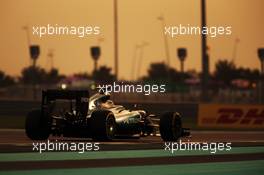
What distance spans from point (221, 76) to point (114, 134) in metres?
96.6

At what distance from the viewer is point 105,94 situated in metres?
27.2

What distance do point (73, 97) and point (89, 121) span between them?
2.53ft

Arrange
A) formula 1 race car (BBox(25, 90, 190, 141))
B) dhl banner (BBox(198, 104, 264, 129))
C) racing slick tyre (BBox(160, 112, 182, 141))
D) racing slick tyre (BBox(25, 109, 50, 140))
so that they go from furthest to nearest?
dhl banner (BBox(198, 104, 264, 129))
racing slick tyre (BBox(160, 112, 182, 141))
racing slick tyre (BBox(25, 109, 50, 140))
formula 1 race car (BBox(25, 90, 190, 141))

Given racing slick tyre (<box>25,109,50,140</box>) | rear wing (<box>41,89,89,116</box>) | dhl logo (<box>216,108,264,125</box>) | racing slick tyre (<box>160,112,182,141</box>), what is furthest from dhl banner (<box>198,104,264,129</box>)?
racing slick tyre (<box>25,109,50,140</box>)

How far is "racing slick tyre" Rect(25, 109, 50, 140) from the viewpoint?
85.9ft

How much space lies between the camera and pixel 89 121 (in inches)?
1014

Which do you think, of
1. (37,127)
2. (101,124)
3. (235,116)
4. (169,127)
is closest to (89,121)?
(101,124)

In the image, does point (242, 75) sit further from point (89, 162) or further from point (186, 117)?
point (89, 162)

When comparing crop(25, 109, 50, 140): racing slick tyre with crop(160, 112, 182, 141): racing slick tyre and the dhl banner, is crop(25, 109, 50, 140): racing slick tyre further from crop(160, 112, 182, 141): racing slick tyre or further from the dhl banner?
the dhl banner

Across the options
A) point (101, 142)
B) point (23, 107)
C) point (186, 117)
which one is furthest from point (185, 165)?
point (23, 107)

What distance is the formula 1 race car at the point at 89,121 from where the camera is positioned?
2564 cm

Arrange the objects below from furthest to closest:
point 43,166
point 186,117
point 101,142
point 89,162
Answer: point 186,117 < point 101,142 < point 89,162 < point 43,166

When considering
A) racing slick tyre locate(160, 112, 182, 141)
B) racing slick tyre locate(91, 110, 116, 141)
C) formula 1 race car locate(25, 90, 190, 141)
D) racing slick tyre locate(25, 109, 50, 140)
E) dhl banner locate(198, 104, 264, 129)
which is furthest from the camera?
dhl banner locate(198, 104, 264, 129)

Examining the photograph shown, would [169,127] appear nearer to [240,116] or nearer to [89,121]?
[89,121]
